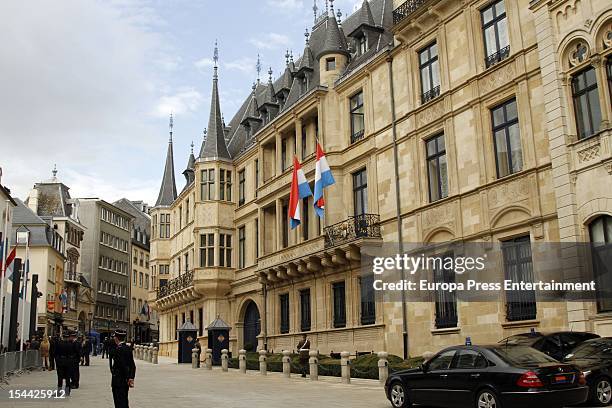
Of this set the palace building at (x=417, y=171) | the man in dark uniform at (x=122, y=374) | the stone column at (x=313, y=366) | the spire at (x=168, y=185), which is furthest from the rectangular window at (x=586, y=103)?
the spire at (x=168, y=185)

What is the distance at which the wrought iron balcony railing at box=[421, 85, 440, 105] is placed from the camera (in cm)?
2493

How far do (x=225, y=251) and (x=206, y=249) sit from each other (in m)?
1.26

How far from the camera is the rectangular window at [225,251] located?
42.6 metres

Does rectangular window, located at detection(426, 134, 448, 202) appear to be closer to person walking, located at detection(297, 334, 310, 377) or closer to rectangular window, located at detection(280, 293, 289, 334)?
person walking, located at detection(297, 334, 310, 377)

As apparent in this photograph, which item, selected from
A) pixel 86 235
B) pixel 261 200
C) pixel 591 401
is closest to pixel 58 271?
pixel 86 235

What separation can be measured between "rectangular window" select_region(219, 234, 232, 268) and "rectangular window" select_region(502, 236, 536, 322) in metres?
24.7

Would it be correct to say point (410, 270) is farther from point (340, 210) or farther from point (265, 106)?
point (265, 106)

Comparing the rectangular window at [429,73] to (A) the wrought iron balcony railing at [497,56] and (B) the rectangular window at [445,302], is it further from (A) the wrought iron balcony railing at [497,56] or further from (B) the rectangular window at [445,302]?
(B) the rectangular window at [445,302]

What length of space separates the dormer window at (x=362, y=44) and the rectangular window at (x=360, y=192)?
644cm

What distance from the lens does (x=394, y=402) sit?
14156mm

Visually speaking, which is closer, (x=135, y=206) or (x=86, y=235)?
(x=86, y=235)

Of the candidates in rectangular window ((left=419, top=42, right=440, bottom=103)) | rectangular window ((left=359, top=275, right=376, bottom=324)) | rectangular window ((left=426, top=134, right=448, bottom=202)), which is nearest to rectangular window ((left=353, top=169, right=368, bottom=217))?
rectangular window ((left=359, top=275, right=376, bottom=324))

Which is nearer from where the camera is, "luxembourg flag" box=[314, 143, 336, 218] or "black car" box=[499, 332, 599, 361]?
"black car" box=[499, 332, 599, 361]

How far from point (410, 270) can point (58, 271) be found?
46.9m
